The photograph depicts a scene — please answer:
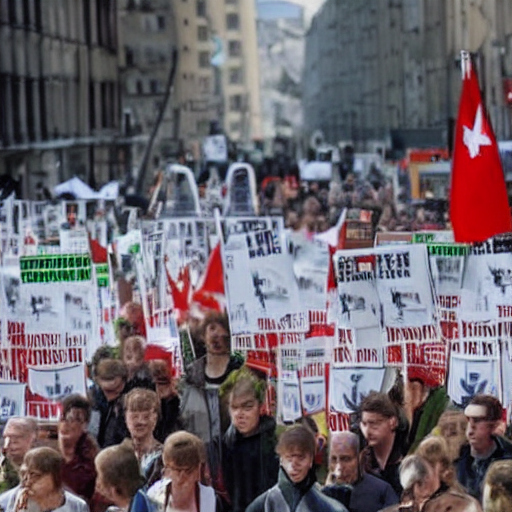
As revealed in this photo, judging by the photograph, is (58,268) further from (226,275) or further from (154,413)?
(154,413)

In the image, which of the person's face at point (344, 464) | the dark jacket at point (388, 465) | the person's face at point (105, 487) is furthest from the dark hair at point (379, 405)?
the person's face at point (105, 487)

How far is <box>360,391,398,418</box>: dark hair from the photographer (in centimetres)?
1317

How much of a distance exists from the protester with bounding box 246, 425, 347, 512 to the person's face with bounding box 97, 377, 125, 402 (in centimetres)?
264

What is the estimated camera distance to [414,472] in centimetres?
1166

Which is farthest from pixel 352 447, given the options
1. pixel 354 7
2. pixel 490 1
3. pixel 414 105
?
pixel 354 7

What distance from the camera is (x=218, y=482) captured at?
45.7ft

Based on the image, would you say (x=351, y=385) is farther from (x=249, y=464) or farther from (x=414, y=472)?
(x=414, y=472)

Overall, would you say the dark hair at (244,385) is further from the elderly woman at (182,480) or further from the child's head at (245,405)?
the elderly woman at (182,480)

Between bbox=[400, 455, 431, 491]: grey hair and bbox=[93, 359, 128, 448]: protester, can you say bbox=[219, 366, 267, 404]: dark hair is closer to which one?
bbox=[93, 359, 128, 448]: protester

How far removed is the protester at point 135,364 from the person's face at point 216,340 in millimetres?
379

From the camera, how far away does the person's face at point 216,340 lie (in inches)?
599

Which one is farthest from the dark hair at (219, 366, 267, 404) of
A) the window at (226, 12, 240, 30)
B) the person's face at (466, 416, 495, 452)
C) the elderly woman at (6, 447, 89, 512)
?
the window at (226, 12, 240, 30)

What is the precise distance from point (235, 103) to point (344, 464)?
16199 cm

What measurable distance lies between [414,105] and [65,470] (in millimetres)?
69301
